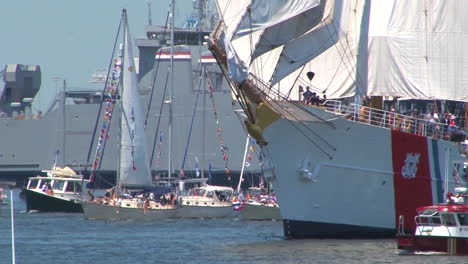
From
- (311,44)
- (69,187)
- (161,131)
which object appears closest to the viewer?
(311,44)

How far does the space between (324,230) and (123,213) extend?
62.8 ft

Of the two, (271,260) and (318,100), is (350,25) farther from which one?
(271,260)

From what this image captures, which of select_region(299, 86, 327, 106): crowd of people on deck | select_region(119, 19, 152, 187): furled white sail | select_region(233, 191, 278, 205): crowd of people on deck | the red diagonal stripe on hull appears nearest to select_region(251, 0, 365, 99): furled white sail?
select_region(299, 86, 327, 106): crowd of people on deck

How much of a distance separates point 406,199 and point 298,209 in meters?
3.47

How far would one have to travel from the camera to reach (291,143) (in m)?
44.7

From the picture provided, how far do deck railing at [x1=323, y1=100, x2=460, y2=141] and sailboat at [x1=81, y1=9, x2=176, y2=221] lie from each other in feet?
56.6

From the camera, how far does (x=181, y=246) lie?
4581 cm

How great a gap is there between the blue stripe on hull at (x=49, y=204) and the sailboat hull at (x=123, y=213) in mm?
10327

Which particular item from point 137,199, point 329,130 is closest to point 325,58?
point 329,130

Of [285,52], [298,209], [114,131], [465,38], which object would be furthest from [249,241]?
[114,131]

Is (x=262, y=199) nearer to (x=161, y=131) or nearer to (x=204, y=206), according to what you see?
(x=204, y=206)

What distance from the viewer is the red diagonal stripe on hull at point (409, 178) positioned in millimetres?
45125

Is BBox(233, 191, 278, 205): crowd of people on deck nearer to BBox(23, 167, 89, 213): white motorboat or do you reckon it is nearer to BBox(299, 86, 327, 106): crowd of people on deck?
BBox(23, 167, 89, 213): white motorboat

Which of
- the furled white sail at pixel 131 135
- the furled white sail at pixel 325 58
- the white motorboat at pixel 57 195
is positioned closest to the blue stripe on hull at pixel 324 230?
the furled white sail at pixel 325 58
